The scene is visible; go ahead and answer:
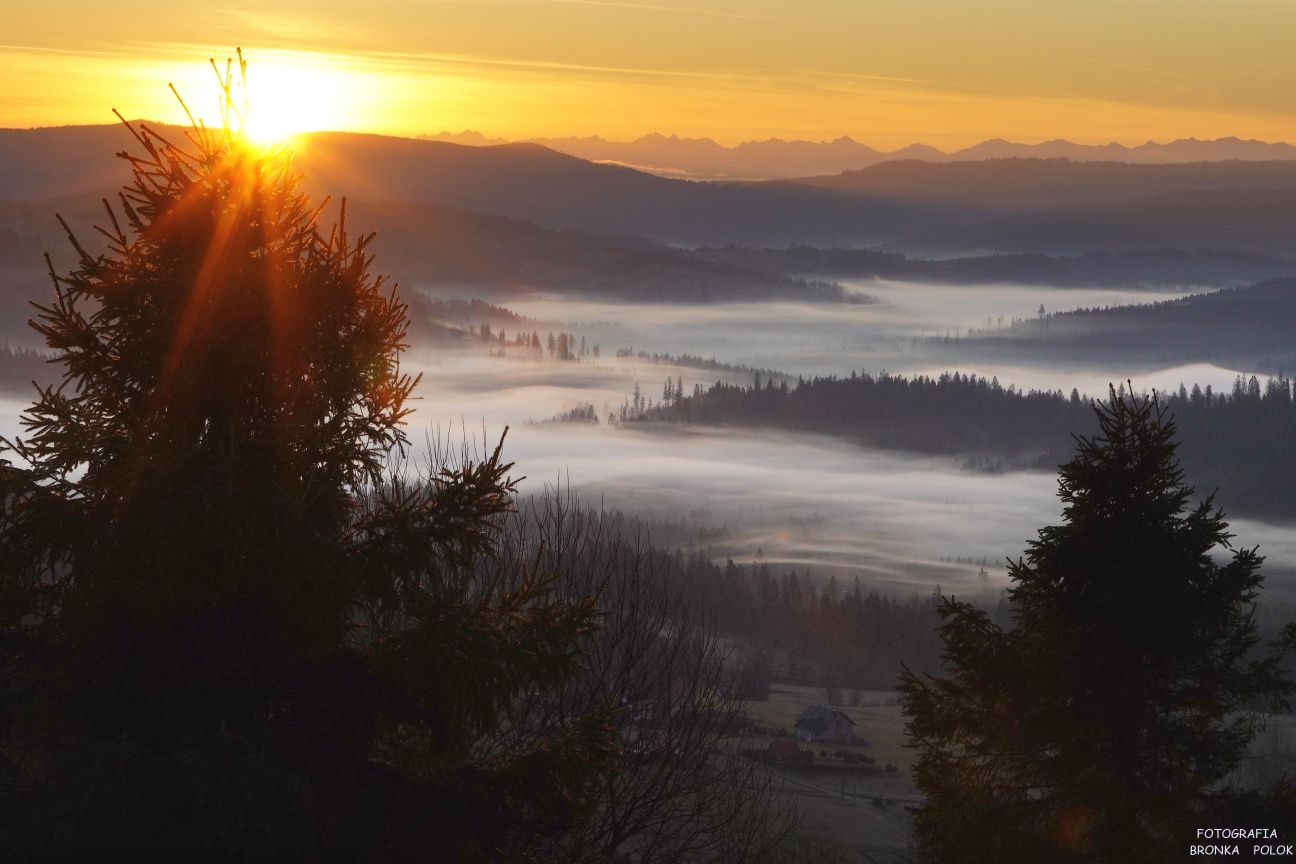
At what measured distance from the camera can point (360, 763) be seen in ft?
26.4

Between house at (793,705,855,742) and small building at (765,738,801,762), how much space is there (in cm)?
760

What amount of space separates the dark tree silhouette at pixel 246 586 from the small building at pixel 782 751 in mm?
70267

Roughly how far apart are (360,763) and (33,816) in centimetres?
197

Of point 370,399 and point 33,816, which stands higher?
point 370,399

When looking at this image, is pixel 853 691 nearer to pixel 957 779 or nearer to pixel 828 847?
pixel 828 847

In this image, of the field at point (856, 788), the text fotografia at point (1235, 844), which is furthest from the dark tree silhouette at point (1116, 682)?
the field at point (856, 788)

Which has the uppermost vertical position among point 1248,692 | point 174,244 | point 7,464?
point 174,244

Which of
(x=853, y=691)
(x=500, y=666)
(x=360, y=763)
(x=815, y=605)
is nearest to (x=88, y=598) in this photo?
(x=360, y=763)

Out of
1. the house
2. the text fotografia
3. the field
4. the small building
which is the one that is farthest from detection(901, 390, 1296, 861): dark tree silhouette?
the house

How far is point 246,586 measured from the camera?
25.0 feet

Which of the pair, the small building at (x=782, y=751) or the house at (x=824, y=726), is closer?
the small building at (x=782, y=751)

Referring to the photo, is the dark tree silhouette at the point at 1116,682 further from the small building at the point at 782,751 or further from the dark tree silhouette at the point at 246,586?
the small building at the point at 782,751

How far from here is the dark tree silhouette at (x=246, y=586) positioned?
23.6ft

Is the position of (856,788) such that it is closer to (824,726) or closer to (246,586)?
(824,726)
